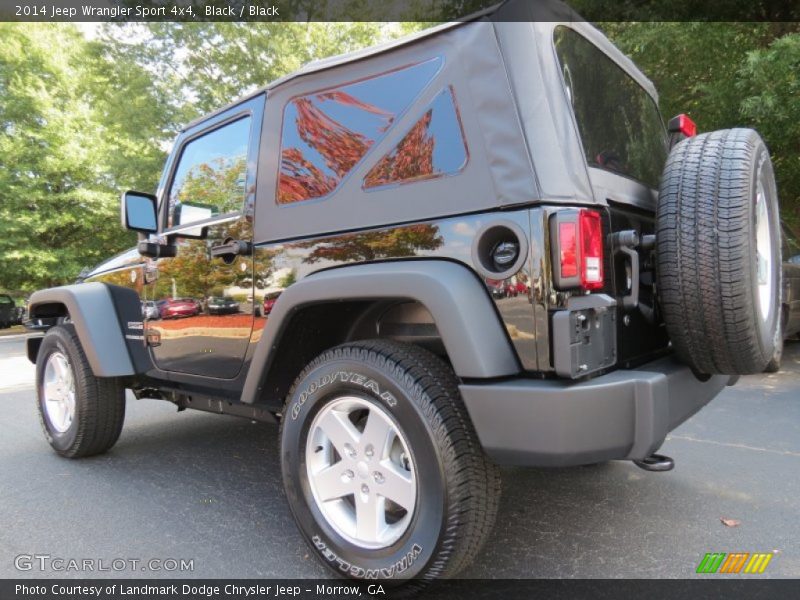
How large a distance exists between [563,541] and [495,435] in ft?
3.48

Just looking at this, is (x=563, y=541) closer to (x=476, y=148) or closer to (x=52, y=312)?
(x=476, y=148)

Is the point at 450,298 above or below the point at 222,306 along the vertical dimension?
above

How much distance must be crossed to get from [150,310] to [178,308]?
0.34m

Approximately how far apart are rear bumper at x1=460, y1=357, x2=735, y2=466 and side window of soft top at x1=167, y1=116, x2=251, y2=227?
5.46 ft

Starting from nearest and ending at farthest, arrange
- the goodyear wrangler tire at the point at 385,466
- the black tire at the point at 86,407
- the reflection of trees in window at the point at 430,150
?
the goodyear wrangler tire at the point at 385,466 < the reflection of trees in window at the point at 430,150 < the black tire at the point at 86,407

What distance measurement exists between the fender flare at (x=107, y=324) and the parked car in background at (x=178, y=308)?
0.31m

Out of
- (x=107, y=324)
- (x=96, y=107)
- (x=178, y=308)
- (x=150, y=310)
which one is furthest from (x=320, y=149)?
(x=96, y=107)

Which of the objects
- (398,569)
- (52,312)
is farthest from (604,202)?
(52,312)

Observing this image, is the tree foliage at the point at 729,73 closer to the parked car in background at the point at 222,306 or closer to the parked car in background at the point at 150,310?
the parked car in background at the point at 222,306

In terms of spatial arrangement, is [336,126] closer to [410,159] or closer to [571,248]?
[410,159]

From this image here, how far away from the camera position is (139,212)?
10.3ft

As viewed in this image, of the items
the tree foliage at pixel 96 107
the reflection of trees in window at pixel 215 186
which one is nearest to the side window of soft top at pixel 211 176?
the reflection of trees in window at pixel 215 186

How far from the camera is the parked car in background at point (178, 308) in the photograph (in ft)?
9.60

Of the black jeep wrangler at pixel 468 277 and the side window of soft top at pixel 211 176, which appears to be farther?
the side window of soft top at pixel 211 176
